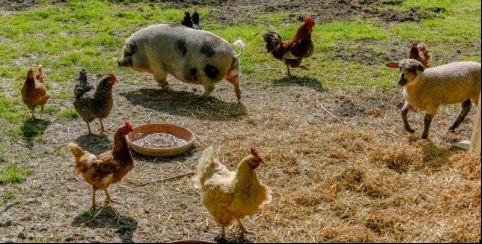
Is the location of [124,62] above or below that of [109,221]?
above

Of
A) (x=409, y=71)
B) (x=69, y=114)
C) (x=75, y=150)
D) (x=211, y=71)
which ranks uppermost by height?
(x=409, y=71)

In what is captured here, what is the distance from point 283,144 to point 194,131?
4.21 feet

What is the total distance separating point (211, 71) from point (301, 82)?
1.87 metres

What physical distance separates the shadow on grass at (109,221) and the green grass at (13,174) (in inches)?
48.3

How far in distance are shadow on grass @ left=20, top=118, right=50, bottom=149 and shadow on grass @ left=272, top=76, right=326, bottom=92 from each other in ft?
12.6

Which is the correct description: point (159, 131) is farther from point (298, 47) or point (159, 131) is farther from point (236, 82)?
point (298, 47)

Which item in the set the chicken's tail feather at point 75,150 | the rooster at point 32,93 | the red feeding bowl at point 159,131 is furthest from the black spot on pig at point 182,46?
the chicken's tail feather at point 75,150

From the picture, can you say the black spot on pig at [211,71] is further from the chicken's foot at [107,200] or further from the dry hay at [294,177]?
the chicken's foot at [107,200]

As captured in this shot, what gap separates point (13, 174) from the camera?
23.7 ft

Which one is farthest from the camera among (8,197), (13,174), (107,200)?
(13,174)

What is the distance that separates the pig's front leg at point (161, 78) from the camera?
10086mm

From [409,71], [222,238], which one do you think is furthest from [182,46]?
[222,238]

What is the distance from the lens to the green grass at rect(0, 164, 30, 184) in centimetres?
717

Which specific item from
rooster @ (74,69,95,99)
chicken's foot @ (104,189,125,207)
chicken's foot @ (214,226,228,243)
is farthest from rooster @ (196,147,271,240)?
rooster @ (74,69,95,99)
